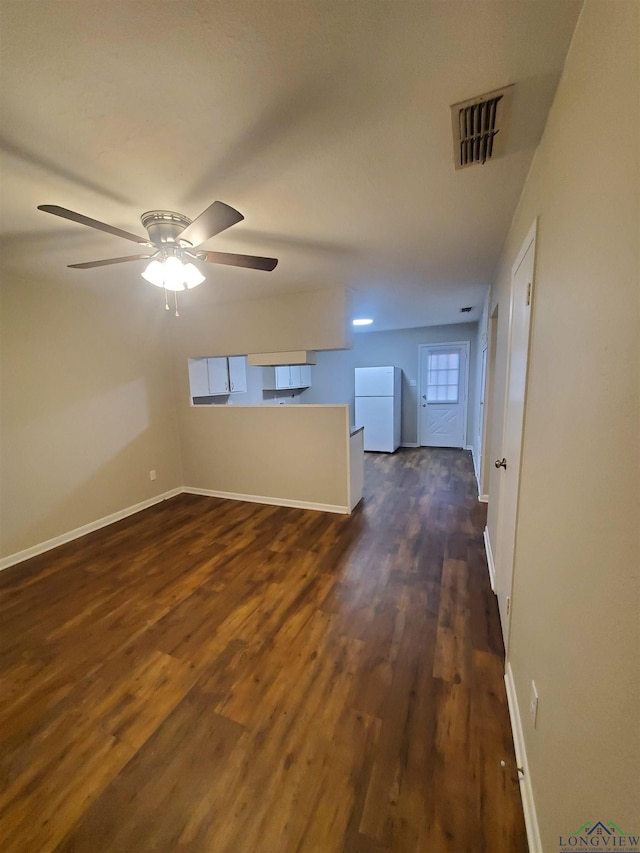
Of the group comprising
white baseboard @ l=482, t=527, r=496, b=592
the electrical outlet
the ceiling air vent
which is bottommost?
white baseboard @ l=482, t=527, r=496, b=592

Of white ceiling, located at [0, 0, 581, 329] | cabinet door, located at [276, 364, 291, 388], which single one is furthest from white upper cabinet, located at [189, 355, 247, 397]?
white ceiling, located at [0, 0, 581, 329]

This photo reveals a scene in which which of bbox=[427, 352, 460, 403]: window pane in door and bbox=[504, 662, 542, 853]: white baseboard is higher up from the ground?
bbox=[427, 352, 460, 403]: window pane in door

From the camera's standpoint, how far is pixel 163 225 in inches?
71.8

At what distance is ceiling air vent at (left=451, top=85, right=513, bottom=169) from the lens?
1154 millimetres

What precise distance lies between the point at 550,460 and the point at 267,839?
63.0 inches

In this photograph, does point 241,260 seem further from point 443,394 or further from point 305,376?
point 443,394

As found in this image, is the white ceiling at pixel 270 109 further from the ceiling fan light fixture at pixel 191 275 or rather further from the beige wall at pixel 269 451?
the beige wall at pixel 269 451

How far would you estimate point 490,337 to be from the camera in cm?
341

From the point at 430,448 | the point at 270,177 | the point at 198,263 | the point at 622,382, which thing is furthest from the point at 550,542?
the point at 430,448

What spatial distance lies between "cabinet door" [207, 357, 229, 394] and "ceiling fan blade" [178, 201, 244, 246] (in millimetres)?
3253

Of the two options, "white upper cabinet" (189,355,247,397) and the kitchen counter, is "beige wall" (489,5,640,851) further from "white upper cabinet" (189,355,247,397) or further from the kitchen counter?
"white upper cabinet" (189,355,247,397)

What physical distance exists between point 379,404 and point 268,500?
319 centimetres

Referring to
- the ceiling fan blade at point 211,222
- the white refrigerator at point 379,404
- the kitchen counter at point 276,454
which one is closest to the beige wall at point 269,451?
the kitchen counter at point 276,454

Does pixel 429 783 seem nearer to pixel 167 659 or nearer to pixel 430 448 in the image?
pixel 167 659
